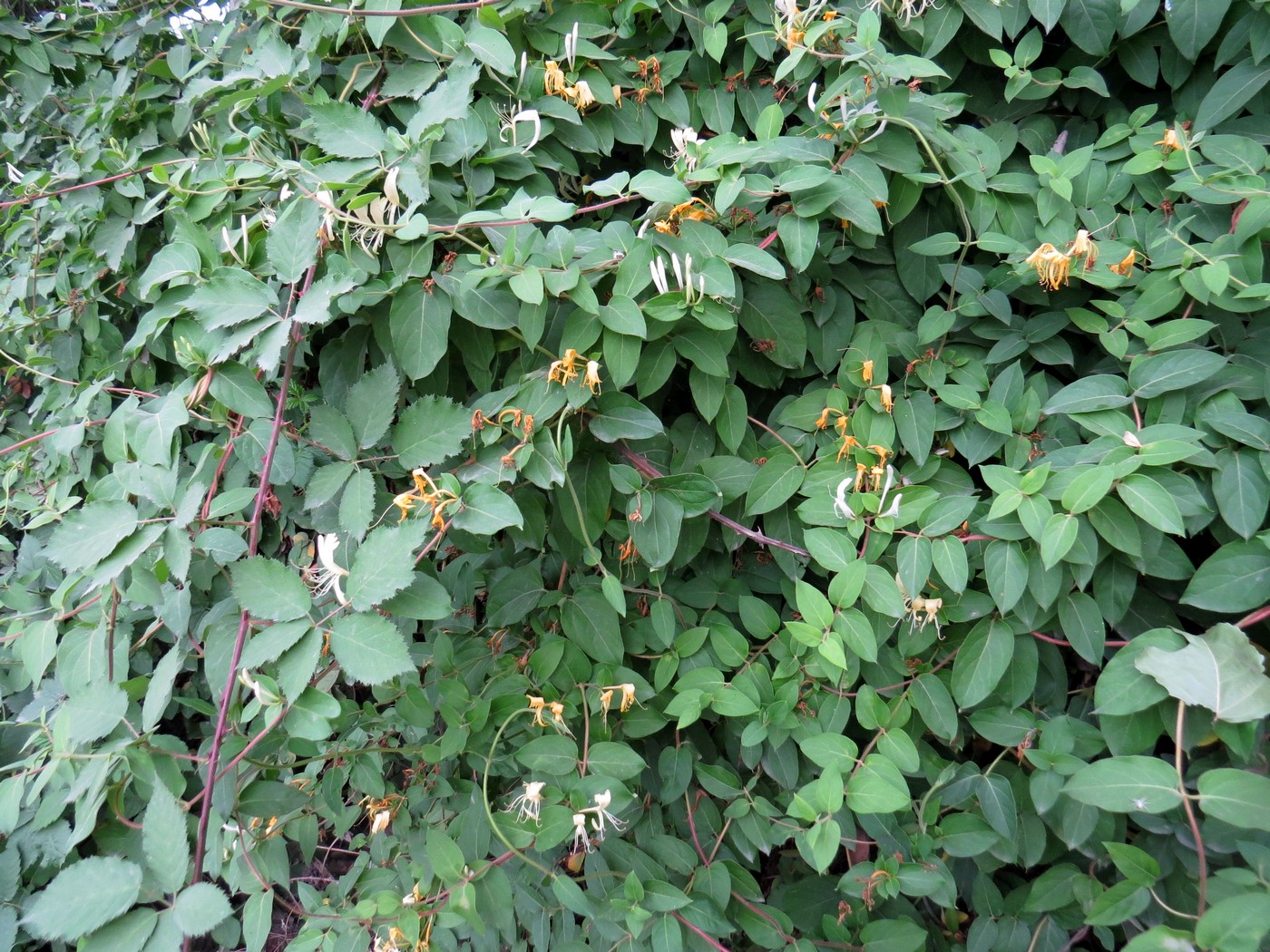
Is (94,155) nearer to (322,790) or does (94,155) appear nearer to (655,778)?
(322,790)

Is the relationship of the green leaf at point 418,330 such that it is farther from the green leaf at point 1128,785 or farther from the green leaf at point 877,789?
the green leaf at point 1128,785

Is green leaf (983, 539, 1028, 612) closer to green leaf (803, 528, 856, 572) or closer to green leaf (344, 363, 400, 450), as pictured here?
green leaf (803, 528, 856, 572)

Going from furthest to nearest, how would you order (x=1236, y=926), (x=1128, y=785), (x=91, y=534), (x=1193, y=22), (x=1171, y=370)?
(x=1193, y=22) → (x=1171, y=370) → (x=91, y=534) → (x=1128, y=785) → (x=1236, y=926)

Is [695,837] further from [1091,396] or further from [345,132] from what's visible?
[345,132]

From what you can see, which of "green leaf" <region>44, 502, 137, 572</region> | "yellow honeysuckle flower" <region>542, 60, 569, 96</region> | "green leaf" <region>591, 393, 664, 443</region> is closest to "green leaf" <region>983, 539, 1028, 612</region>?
"green leaf" <region>591, 393, 664, 443</region>

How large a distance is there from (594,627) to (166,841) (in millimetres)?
585

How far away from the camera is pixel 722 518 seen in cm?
112

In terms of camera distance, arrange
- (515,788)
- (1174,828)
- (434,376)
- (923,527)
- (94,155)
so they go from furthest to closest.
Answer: (94,155), (515,788), (434,376), (923,527), (1174,828)

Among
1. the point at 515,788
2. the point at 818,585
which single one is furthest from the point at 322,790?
the point at 818,585

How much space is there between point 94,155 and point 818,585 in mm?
1711

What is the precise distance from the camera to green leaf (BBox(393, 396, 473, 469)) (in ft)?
3.18

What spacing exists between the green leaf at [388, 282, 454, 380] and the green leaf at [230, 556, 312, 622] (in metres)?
0.30

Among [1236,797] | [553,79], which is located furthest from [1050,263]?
[553,79]

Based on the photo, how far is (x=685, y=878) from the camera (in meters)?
1.13
